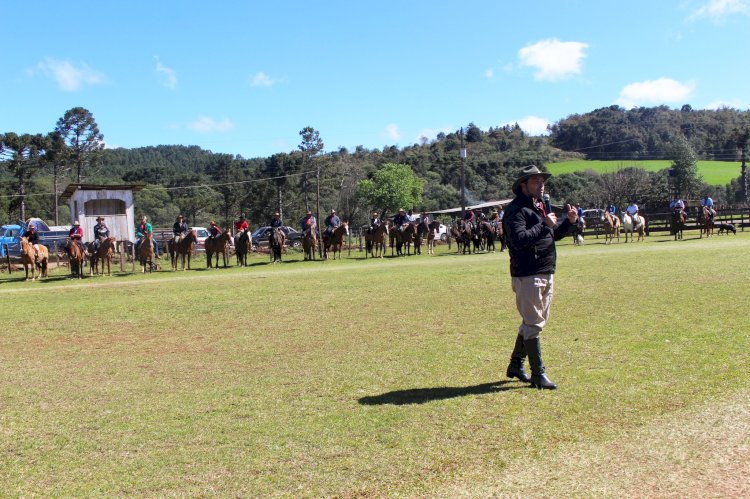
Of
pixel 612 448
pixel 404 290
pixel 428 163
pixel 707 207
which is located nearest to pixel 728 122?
pixel 428 163

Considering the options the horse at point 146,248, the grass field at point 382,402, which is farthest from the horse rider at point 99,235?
the grass field at point 382,402

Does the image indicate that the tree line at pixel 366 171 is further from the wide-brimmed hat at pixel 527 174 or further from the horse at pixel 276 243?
the wide-brimmed hat at pixel 527 174

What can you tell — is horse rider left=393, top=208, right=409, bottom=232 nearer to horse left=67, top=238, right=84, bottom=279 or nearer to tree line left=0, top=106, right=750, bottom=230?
horse left=67, top=238, right=84, bottom=279

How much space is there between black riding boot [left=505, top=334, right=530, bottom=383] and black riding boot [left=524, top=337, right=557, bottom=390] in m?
0.18

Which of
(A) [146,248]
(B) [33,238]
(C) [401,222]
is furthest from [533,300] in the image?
(C) [401,222]

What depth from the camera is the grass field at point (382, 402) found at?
15.1 feet

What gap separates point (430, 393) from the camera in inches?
260

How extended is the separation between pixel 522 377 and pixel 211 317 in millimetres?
7434

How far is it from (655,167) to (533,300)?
11244 cm

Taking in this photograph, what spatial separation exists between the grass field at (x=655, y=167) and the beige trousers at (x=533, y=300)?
99575 mm

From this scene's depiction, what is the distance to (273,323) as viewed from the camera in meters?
11.6

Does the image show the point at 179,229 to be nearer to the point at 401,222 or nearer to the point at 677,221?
the point at 401,222

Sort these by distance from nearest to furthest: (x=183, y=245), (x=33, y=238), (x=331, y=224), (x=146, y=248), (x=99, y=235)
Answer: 1. (x=33, y=238)
2. (x=146, y=248)
3. (x=99, y=235)
4. (x=183, y=245)
5. (x=331, y=224)

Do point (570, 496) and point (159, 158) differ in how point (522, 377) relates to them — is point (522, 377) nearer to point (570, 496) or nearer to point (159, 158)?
point (570, 496)
